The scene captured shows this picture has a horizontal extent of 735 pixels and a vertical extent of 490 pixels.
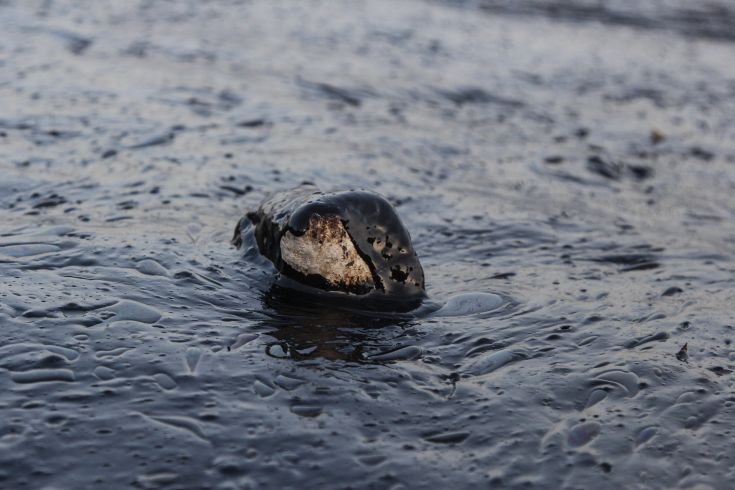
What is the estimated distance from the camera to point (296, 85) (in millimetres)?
8516

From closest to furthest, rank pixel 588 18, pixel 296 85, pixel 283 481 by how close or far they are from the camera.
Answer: pixel 283 481
pixel 296 85
pixel 588 18

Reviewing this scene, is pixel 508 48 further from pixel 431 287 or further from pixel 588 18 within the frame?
pixel 431 287

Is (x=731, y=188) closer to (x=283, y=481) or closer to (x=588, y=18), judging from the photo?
(x=283, y=481)

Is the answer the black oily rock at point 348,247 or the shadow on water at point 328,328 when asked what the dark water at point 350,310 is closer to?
the shadow on water at point 328,328

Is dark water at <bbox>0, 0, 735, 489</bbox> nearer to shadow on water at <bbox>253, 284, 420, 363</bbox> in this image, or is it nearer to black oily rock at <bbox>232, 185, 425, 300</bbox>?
shadow on water at <bbox>253, 284, 420, 363</bbox>

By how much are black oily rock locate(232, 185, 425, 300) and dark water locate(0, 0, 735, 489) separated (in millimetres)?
159

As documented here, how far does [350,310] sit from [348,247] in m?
0.33

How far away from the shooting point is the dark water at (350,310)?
2.92 m

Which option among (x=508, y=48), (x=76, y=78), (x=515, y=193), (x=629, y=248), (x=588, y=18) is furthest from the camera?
(x=588, y=18)

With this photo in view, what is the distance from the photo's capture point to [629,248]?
5.22 metres

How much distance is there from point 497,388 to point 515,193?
120 inches

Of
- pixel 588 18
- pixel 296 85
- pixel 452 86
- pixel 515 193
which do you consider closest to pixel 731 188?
pixel 515 193

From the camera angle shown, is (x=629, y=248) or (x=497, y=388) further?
(x=629, y=248)

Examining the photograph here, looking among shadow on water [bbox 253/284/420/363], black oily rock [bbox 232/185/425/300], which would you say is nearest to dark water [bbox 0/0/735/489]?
shadow on water [bbox 253/284/420/363]
